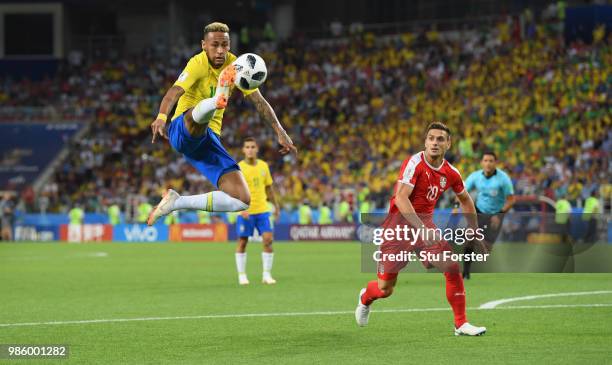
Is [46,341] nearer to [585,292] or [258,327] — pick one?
[258,327]

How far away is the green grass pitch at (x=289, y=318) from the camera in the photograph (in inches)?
354

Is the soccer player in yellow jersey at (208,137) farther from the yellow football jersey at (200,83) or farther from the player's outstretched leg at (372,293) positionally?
the player's outstretched leg at (372,293)

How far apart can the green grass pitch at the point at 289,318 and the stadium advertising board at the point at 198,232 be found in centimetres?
1845

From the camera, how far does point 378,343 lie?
9.69 metres

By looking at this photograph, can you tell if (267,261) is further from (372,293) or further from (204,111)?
(204,111)

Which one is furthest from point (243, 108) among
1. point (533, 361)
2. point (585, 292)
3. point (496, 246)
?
point (533, 361)

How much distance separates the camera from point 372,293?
10398mm

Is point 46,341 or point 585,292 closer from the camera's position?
point 46,341

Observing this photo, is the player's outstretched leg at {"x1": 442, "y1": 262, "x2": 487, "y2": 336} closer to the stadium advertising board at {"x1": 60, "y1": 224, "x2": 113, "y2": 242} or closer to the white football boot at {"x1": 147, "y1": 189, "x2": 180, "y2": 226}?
the white football boot at {"x1": 147, "y1": 189, "x2": 180, "y2": 226}

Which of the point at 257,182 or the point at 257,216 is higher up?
the point at 257,182

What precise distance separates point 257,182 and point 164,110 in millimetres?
8511

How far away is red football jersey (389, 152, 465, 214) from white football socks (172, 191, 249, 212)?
1.59 m

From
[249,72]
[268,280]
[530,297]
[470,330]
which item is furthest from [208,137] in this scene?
[268,280]

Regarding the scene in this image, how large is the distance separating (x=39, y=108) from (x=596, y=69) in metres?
28.1
